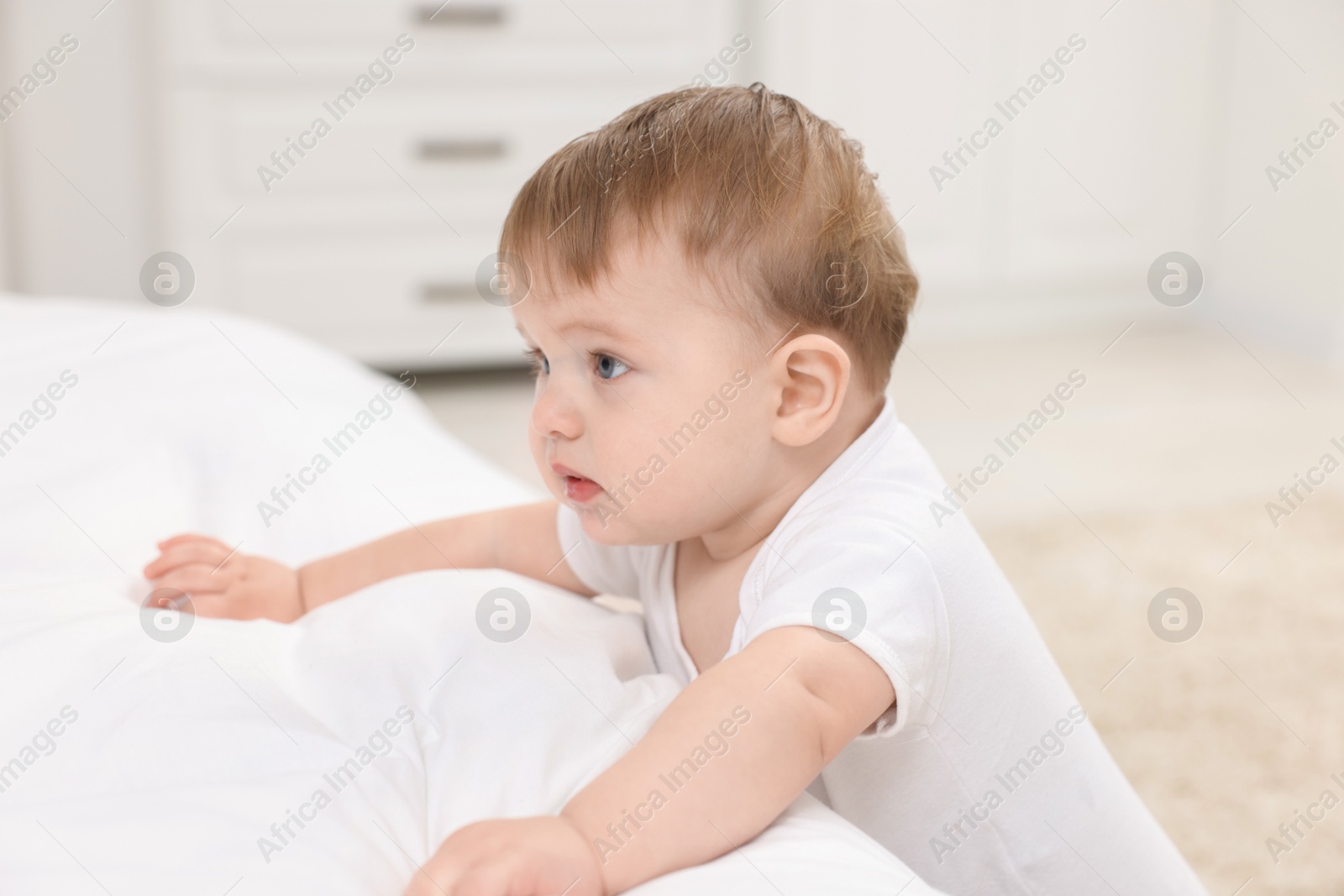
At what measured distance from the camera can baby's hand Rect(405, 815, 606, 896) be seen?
17.7 inches

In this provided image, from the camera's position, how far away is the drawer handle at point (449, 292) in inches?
98.5

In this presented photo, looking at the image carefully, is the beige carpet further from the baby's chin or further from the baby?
the baby's chin

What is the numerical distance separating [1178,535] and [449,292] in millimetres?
1455

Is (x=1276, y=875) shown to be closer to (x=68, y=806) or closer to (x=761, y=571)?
(x=761, y=571)

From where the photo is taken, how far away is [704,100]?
27.1 inches

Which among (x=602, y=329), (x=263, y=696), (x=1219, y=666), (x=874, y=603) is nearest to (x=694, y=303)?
(x=602, y=329)

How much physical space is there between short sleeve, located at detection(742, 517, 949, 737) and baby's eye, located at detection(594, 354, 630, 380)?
0.42 feet

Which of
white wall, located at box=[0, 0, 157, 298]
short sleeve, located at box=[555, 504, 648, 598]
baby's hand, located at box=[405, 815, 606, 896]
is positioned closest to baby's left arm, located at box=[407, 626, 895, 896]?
baby's hand, located at box=[405, 815, 606, 896]

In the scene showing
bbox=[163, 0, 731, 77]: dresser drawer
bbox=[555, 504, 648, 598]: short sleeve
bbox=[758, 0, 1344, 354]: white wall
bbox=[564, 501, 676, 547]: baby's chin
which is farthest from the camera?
bbox=[758, 0, 1344, 354]: white wall

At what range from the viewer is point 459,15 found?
239cm

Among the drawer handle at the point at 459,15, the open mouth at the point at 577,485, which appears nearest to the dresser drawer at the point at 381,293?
the drawer handle at the point at 459,15

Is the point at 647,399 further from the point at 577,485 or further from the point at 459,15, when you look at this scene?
the point at 459,15

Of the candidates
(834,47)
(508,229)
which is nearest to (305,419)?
(508,229)

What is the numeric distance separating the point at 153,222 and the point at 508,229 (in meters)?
1.99
